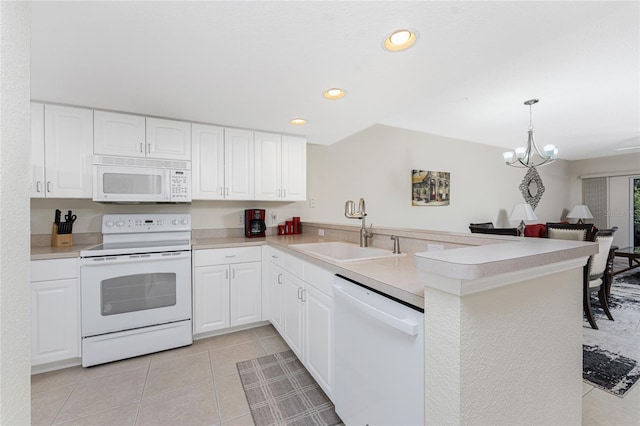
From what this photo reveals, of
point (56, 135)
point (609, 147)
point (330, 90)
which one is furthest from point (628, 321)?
point (56, 135)

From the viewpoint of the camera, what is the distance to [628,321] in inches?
112

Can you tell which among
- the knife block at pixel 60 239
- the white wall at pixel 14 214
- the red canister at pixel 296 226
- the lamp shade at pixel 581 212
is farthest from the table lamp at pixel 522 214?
the knife block at pixel 60 239

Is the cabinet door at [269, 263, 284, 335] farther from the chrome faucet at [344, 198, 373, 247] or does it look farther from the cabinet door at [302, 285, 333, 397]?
the chrome faucet at [344, 198, 373, 247]

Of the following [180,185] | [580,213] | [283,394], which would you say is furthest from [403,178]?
[580,213]

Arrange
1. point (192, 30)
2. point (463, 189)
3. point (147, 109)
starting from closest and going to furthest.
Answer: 1. point (192, 30)
2. point (147, 109)
3. point (463, 189)

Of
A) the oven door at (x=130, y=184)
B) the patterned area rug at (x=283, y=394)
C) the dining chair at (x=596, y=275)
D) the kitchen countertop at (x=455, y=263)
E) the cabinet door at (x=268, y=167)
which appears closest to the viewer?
the kitchen countertop at (x=455, y=263)

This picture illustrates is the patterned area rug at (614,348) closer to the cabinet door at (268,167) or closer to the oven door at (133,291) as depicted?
the cabinet door at (268,167)

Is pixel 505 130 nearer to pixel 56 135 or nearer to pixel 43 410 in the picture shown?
pixel 56 135

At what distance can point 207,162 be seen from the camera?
9.07 feet

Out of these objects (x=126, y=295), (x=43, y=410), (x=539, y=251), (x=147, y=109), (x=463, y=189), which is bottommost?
(x=43, y=410)

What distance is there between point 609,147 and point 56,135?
8.85 metres

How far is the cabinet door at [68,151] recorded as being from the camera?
87.2 inches

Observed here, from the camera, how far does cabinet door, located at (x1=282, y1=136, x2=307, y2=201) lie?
10.4 feet

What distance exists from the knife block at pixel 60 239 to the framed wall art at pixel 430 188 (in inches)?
170
